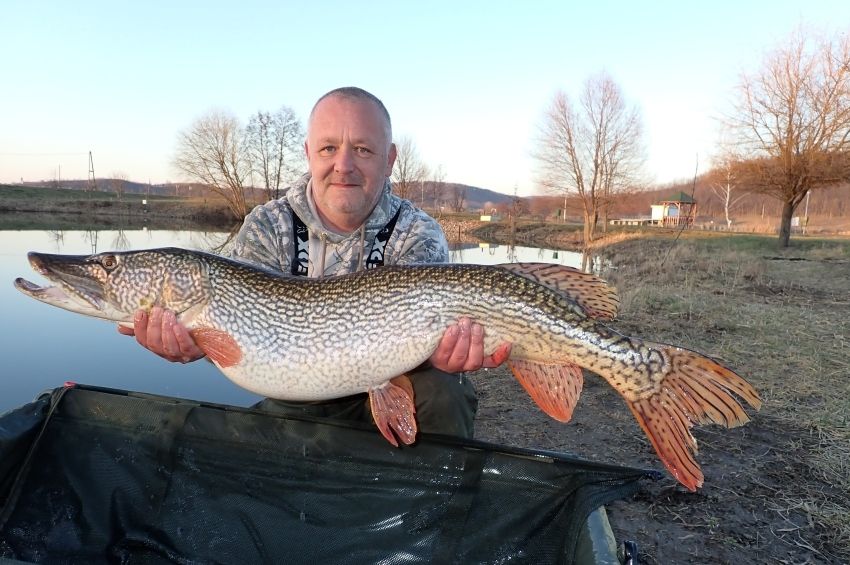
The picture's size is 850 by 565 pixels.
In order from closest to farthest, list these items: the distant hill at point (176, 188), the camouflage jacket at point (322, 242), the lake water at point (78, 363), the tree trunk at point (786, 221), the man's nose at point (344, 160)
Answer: the man's nose at point (344, 160) → the camouflage jacket at point (322, 242) → the lake water at point (78, 363) → the tree trunk at point (786, 221) → the distant hill at point (176, 188)

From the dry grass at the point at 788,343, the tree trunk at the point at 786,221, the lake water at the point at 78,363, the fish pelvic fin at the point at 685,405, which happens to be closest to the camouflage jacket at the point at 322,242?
the fish pelvic fin at the point at 685,405

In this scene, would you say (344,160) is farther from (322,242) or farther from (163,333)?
(163,333)

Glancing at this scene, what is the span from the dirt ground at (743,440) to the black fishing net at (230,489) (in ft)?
2.63

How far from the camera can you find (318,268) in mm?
3131

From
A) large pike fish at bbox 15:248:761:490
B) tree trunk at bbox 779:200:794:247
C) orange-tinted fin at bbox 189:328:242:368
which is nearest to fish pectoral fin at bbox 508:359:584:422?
large pike fish at bbox 15:248:761:490

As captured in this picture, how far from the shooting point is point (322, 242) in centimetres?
313

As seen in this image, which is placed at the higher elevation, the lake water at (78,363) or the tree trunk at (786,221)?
the tree trunk at (786,221)

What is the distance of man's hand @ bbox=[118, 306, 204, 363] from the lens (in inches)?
96.7

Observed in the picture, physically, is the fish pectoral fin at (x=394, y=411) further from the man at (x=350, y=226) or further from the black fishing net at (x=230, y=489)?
the man at (x=350, y=226)

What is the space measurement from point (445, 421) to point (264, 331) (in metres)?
1.01

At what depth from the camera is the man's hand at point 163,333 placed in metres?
2.46

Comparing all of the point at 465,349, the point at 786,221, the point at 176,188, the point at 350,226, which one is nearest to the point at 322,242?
the point at 350,226

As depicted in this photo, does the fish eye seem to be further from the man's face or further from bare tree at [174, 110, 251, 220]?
bare tree at [174, 110, 251, 220]

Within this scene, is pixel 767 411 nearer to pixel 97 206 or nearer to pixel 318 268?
pixel 318 268
